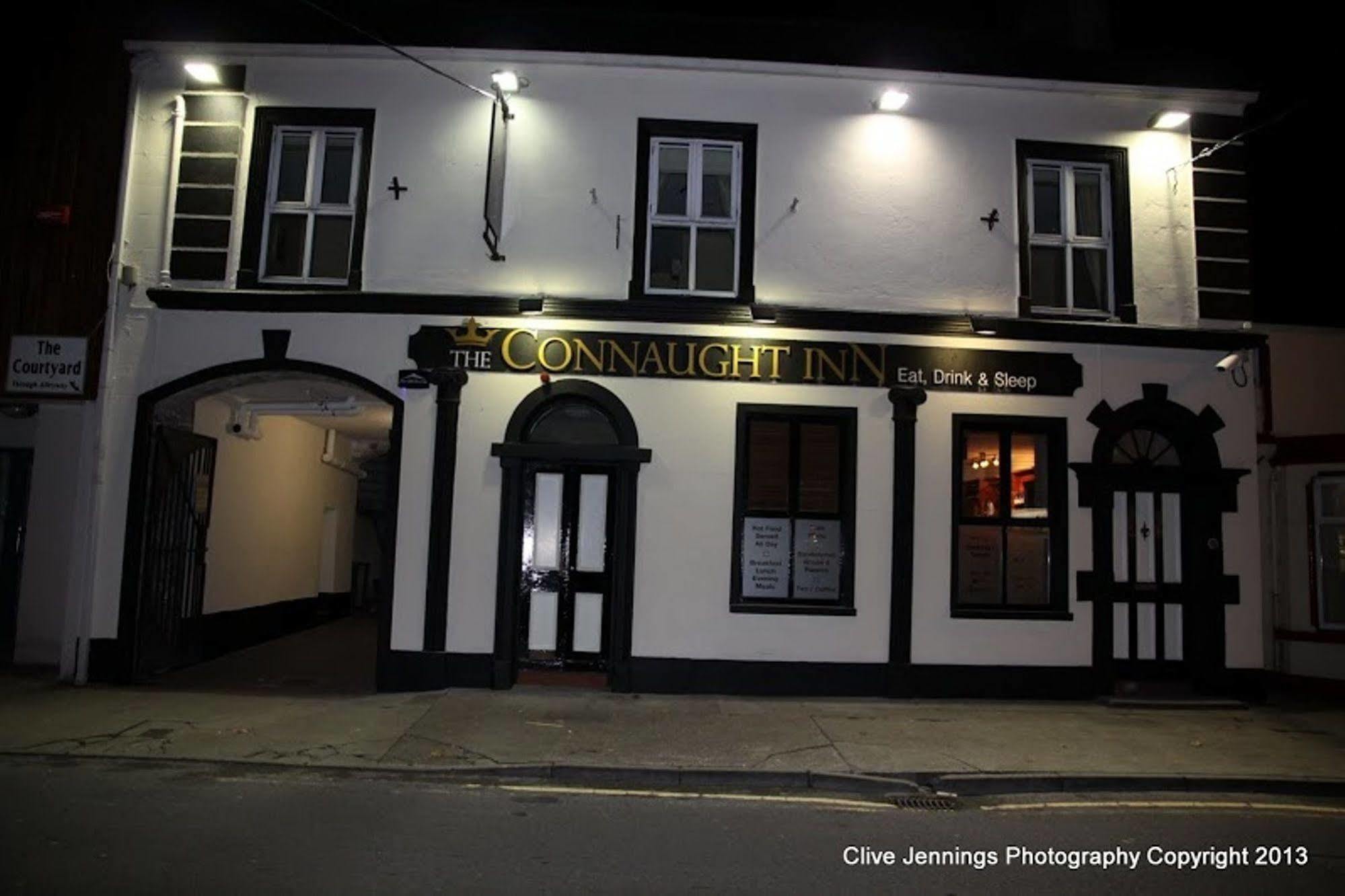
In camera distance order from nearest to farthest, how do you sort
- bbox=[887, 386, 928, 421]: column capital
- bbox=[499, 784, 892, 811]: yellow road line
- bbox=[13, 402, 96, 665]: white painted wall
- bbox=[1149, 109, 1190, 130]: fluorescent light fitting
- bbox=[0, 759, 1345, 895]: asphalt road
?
bbox=[0, 759, 1345, 895]: asphalt road → bbox=[499, 784, 892, 811]: yellow road line → bbox=[887, 386, 928, 421]: column capital → bbox=[1149, 109, 1190, 130]: fluorescent light fitting → bbox=[13, 402, 96, 665]: white painted wall

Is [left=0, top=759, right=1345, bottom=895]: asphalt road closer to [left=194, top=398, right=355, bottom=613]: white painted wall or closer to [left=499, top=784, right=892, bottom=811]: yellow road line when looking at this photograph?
[left=499, top=784, right=892, bottom=811]: yellow road line

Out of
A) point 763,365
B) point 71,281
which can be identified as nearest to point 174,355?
point 71,281

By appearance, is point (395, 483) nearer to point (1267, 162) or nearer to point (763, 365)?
point (763, 365)

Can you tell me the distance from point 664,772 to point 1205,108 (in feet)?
33.1

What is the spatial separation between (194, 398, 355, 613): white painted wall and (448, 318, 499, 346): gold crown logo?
3.75 metres

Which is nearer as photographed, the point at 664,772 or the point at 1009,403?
the point at 664,772

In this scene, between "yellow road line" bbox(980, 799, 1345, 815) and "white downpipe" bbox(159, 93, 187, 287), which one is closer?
"yellow road line" bbox(980, 799, 1345, 815)

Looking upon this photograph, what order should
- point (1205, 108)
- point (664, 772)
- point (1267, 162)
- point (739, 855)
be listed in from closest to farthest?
point (739, 855), point (664, 772), point (1205, 108), point (1267, 162)

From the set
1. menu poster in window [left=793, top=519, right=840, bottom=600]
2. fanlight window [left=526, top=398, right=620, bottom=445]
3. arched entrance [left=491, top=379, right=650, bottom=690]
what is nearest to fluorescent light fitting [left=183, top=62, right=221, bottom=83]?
arched entrance [left=491, top=379, right=650, bottom=690]

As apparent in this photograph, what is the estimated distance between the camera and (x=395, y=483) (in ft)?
31.5

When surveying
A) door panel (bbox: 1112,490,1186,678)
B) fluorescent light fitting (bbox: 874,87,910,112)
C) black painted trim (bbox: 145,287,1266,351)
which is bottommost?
door panel (bbox: 1112,490,1186,678)

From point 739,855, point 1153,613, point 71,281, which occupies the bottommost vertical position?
point 739,855

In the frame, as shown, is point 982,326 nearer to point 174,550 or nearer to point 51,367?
point 174,550

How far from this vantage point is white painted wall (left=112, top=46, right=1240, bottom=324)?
32.5 ft
